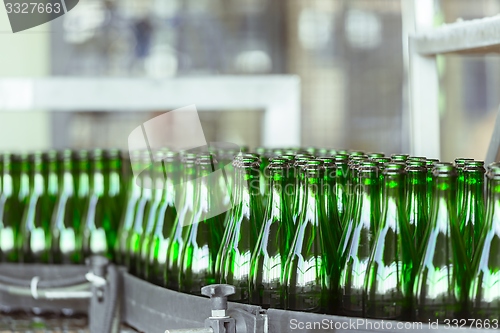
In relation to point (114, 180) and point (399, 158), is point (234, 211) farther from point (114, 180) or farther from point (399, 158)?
point (114, 180)

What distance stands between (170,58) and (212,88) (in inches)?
79.1

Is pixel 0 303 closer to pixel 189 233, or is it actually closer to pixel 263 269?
pixel 189 233

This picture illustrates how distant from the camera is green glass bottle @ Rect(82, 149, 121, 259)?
1634mm

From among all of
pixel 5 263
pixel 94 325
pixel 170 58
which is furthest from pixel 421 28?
pixel 170 58

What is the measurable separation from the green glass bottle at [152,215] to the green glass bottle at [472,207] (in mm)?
550

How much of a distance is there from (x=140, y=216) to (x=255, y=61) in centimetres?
275

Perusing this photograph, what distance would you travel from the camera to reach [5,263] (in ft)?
5.16

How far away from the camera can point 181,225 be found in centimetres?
130

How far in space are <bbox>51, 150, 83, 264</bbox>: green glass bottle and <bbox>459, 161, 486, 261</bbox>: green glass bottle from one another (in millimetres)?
876

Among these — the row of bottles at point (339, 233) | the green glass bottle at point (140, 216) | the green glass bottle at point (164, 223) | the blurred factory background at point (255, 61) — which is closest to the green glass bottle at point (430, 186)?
the row of bottles at point (339, 233)

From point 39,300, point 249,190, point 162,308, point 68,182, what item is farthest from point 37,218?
point 249,190

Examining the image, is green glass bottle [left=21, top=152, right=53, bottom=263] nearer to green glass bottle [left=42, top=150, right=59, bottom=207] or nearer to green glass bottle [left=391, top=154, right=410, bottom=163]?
green glass bottle [left=42, top=150, right=59, bottom=207]

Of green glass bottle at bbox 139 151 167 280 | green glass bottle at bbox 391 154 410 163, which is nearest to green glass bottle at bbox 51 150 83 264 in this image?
green glass bottle at bbox 139 151 167 280

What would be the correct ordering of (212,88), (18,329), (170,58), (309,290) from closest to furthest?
(309,290), (18,329), (212,88), (170,58)
